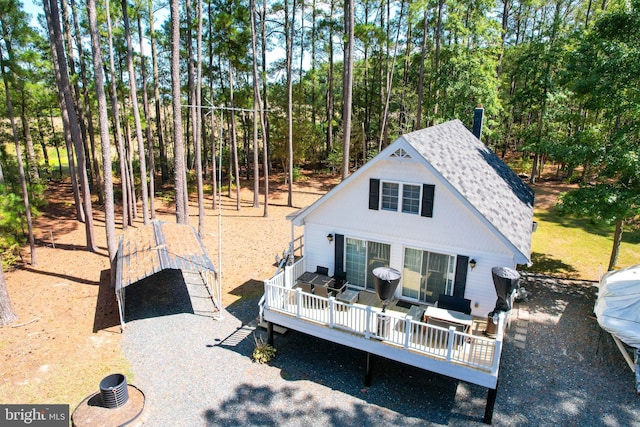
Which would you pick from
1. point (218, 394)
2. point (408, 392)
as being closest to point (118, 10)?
point (218, 394)

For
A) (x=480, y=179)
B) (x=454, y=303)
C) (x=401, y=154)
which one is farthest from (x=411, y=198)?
(x=454, y=303)

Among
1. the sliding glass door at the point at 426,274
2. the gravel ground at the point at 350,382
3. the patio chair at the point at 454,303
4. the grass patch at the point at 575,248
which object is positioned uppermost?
the sliding glass door at the point at 426,274

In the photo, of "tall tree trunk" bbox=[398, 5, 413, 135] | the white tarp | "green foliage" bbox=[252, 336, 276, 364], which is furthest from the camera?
"tall tree trunk" bbox=[398, 5, 413, 135]

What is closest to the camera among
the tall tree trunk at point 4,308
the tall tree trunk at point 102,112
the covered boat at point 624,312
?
the covered boat at point 624,312

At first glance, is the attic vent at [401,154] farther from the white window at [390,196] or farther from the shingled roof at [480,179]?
the white window at [390,196]

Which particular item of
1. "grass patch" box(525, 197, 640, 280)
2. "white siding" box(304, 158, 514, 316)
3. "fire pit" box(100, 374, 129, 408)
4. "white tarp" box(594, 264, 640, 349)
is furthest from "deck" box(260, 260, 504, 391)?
"grass patch" box(525, 197, 640, 280)

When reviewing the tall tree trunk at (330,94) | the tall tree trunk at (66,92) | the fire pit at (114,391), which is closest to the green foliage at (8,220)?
the tall tree trunk at (66,92)

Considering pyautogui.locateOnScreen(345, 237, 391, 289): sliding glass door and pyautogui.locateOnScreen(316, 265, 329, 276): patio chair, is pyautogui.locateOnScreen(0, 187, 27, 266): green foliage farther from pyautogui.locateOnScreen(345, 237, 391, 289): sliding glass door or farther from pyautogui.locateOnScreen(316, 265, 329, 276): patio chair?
pyautogui.locateOnScreen(345, 237, 391, 289): sliding glass door
